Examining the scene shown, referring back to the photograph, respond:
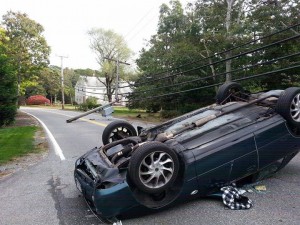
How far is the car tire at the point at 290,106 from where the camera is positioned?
5.54 m

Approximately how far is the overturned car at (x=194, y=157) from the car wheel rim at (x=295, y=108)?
0.7 inches

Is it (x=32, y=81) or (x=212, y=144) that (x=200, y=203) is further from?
(x=32, y=81)

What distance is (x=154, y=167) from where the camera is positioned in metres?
4.51

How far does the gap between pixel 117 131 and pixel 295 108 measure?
3817 millimetres

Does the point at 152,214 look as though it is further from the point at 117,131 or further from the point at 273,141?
the point at 117,131

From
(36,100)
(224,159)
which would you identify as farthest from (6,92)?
(36,100)

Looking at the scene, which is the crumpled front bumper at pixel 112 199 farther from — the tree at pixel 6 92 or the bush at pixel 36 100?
the bush at pixel 36 100

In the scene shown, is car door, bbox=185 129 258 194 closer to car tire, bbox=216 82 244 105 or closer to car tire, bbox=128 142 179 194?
car tire, bbox=128 142 179 194

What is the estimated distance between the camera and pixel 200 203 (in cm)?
501

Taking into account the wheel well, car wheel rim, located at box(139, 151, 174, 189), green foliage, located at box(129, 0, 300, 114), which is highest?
green foliage, located at box(129, 0, 300, 114)

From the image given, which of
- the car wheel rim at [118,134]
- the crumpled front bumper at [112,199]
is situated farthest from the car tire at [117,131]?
the crumpled front bumper at [112,199]

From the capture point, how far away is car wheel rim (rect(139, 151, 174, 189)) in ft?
14.7

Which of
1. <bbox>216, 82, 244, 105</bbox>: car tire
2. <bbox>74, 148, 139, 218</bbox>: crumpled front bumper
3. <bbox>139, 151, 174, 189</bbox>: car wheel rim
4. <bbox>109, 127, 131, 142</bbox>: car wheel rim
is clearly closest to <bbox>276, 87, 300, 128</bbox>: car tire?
<bbox>216, 82, 244, 105</bbox>: car tire

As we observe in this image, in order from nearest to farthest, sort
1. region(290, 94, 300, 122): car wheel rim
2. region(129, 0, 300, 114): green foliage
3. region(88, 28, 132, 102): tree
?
region(290, 94, 300, 122): car wheel rim < region(129, 0, 300, 114): green foliage < region(88, 28, 132, 102): tree
